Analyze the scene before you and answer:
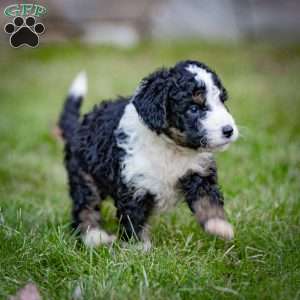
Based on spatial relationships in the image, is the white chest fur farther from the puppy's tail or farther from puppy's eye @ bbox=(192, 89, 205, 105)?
the puppy's tail

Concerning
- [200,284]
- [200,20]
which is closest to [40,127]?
[200,284]

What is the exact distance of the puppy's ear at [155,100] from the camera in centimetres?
365

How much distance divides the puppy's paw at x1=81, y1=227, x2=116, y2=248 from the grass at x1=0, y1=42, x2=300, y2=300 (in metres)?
0.13

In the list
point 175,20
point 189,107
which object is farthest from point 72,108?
point 175,20

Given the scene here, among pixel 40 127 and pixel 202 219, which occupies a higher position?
pixel 202 219

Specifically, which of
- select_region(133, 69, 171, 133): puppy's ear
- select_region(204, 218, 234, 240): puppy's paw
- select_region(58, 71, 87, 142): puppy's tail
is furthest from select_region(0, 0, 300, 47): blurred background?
select_region(204, 218, 234, 240): puppy's paw

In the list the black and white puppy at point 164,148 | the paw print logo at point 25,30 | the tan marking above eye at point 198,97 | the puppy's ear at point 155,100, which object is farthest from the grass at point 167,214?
the paw print logo at point 25,30

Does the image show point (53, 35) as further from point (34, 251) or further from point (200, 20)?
point (34, 251)

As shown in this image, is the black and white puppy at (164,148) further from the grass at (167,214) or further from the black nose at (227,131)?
the grass at (167,214)

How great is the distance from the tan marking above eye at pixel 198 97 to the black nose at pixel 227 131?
22 cm

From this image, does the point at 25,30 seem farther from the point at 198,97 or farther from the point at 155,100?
the point at 198,97

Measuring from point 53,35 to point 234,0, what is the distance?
3.30 m

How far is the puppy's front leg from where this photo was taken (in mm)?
3658

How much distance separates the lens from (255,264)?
11.7 feet
